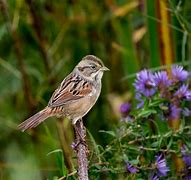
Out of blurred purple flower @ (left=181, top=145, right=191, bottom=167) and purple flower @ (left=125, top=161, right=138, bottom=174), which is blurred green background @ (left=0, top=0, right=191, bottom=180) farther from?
purple flower @ (left=125, top=161, right=138, bottom=174)

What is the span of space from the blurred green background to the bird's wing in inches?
18.8

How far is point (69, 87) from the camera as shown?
3406 mm

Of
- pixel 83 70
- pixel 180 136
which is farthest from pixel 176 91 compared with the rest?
pixel 83 70

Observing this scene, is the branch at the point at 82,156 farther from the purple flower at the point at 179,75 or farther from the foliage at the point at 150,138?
the purple flower at the point at 179,75

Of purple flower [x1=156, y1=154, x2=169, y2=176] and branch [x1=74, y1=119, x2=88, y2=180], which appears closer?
branch [x1=74, y1=119, x2=88, y2=180]

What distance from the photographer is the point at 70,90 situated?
11.2ft

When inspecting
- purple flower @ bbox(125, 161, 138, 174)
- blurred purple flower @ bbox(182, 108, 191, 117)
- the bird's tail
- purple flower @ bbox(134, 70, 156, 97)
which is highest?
purple flower @ bbox(134, 70, 156, 97)

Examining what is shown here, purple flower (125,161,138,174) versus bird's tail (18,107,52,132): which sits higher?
bird's tail (18,107,52,132)

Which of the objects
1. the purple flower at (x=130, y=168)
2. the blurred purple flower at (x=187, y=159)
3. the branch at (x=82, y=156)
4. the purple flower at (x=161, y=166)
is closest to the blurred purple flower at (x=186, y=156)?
the blurred purple flower at (x=187, y=159)

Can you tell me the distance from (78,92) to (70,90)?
0.04m

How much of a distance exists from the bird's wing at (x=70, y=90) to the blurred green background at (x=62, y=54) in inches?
18.8

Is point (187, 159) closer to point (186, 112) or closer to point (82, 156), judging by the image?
point (186, 112)

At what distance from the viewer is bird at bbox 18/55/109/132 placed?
3328mm

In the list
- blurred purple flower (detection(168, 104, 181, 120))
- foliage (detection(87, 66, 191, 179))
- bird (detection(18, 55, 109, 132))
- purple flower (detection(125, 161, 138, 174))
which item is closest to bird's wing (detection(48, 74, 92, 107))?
bird (detection(18, 55, 109, 132))
